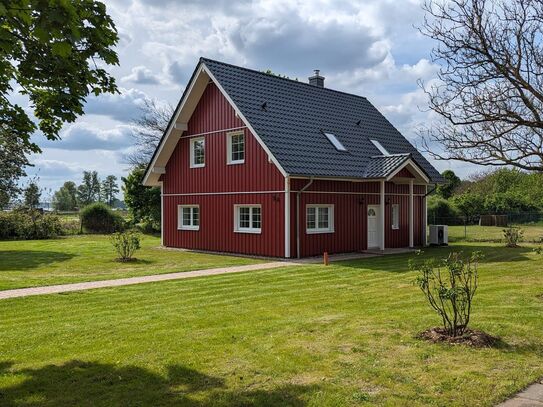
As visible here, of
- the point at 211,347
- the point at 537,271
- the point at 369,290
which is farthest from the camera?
the point at 537,271

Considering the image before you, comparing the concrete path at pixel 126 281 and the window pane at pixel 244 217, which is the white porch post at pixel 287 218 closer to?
the concrete path at pixel 126 281

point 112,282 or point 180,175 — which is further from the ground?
point 180,175

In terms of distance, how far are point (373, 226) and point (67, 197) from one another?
8981 cm

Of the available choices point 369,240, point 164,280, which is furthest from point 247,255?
point 164,280

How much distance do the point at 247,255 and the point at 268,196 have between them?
2598 millimetres

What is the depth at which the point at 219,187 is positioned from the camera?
2139 centimetres

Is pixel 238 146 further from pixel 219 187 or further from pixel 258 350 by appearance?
pixel 258 350

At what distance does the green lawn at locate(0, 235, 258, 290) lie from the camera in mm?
13609

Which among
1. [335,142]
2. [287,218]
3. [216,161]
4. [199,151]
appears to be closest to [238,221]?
[216,161]

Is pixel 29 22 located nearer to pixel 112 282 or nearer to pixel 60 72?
pixel 60 72

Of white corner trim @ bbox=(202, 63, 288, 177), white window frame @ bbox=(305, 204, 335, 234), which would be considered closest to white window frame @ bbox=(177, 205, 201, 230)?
white corner trim @ bbox=(202, 63, 288, 177)

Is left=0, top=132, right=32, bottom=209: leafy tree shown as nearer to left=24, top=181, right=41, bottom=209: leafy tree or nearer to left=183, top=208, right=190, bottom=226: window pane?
left=24, top=181, right=41, bottom=209: leafy tree

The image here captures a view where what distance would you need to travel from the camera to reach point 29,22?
4.45m

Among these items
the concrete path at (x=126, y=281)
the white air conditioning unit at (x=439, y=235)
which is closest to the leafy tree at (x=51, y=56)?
the concrete path at (x=126, y=281)
